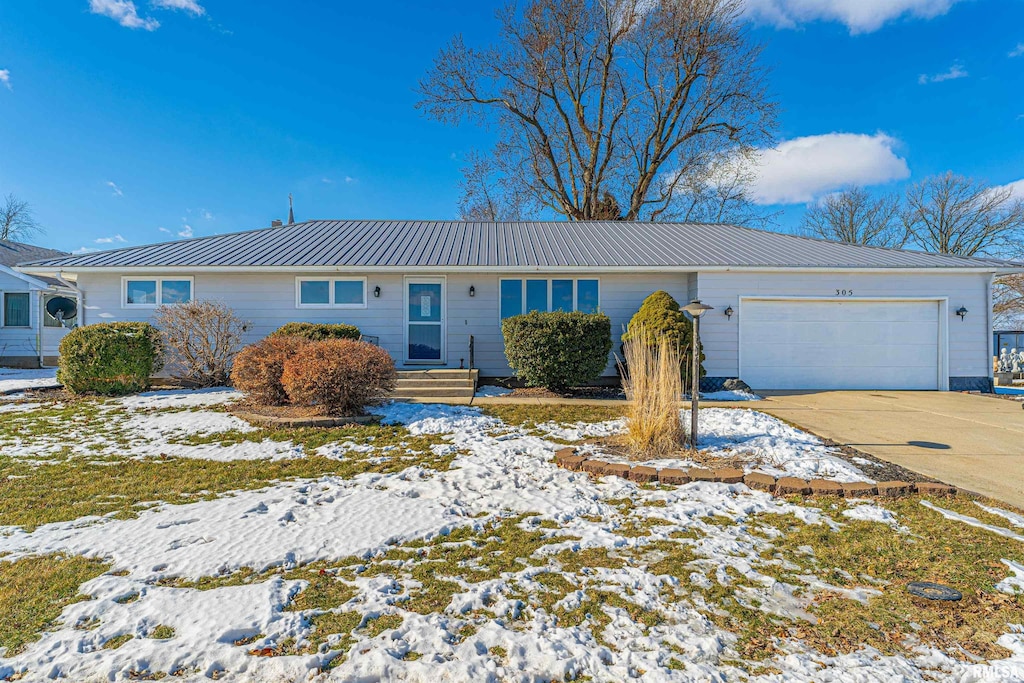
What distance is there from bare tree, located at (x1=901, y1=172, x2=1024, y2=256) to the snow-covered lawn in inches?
1077

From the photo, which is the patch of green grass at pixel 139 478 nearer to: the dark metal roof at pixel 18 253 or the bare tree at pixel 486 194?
the bare tree at pixel 486 194

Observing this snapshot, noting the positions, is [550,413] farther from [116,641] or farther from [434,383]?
[116,641]

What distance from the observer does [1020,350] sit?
15398 millimetres

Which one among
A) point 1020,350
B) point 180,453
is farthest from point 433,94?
point 1020,350

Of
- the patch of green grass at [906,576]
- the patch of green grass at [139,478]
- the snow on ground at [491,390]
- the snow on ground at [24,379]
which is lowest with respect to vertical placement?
the patch of green grass at [906,576]

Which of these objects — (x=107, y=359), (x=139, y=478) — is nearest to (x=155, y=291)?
(x=107, y=359)

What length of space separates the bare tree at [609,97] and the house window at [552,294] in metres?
10.9

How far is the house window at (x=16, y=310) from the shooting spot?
14953 millimetres

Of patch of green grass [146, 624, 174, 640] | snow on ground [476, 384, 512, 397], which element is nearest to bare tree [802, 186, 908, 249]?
snow on ground [476, 384, 512, 397]

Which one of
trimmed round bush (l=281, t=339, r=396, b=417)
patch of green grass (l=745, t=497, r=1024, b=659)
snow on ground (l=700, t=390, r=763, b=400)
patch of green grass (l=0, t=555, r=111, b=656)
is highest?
trimmed round bush (l=281, t=339, r=396, b=417)

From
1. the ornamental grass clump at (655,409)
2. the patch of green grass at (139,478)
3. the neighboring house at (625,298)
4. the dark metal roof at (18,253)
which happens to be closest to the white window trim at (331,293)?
the neighboring house at (625,298)

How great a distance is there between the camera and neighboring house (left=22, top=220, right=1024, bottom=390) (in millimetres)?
10359

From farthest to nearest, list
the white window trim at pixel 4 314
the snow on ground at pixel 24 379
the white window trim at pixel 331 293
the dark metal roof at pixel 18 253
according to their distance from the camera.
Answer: the dark metal roof at pixel 18 253, the white window trim at pixel 4 314, the white window trim at pixel 331 293, the snow on ground at pixel 24 379

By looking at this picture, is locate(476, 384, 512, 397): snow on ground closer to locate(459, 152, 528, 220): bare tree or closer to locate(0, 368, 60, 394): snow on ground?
locate(0, 368, 60, 394): snow on ground
